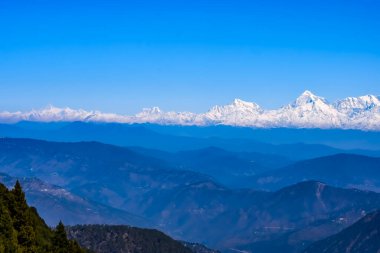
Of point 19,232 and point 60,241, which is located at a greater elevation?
point 19,232

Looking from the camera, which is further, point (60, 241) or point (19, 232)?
point (60, 241)

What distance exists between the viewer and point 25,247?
69.6 meters

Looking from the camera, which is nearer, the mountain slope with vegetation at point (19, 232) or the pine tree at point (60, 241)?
the mountain slope with vegetation at point (19, 232)

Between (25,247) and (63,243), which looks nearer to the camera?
(25,247)

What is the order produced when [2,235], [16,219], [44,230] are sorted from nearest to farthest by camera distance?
[2,235]
[16,219]
[44,230]

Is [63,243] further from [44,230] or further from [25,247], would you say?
[44,230]

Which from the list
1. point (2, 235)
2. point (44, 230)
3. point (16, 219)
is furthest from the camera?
point (44, 230)

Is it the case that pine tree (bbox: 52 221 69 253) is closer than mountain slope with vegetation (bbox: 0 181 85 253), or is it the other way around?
mountain slope with vegetation (bbox: 0 181 85 253)

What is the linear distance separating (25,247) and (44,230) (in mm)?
57974

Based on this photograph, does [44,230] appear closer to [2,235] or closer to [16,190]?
[16,190]

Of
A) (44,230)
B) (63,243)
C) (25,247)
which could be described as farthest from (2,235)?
(44,230)

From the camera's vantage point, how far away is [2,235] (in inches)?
2667

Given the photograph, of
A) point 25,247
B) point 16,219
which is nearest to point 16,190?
point 16,219

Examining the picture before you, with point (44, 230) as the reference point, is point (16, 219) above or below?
above
